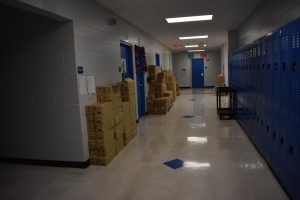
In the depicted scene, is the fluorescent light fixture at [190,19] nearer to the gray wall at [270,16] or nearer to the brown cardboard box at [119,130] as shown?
the gray wall at [270,16]

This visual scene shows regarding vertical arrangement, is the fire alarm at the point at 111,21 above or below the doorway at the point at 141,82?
above

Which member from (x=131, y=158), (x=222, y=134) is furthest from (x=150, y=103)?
(x=131, y=158)

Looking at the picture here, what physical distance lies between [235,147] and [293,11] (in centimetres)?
223

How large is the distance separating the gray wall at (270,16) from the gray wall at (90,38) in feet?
9.22

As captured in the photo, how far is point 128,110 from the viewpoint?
460cm

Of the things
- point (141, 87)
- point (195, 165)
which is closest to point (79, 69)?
point (195, 165)

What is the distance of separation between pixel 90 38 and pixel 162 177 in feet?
7.76

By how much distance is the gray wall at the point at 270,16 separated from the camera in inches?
113

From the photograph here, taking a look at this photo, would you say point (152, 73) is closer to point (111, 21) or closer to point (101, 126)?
point (111, 21)

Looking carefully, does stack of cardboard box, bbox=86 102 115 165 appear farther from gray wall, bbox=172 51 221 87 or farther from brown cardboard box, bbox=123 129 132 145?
gray wall, bbox=172 51 221 87

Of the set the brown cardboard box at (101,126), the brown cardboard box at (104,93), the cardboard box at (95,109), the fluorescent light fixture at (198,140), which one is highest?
the brown cardboard box at (104,93)

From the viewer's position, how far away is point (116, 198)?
2539mm

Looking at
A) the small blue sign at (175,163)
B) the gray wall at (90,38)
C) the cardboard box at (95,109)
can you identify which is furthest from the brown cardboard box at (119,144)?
the small blue sign at (175,163)

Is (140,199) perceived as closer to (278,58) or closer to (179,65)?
(278,58)
